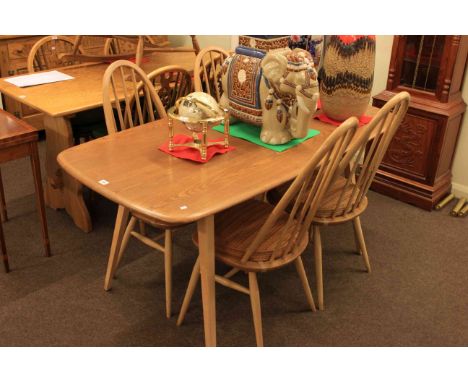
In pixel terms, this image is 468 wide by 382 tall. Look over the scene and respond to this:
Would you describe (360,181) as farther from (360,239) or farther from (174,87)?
(174,87)

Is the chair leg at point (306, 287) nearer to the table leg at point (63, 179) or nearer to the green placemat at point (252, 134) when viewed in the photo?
the green placemat at point (252, 134)

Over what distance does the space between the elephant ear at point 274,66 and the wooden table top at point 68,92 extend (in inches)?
41.3

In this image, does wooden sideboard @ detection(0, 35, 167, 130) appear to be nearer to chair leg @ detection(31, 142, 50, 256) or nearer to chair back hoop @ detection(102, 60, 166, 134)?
chair back hoop @ detection(102, 60, 166, 134)

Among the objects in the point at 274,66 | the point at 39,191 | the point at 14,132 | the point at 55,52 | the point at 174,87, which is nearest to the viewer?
the point at 274,66

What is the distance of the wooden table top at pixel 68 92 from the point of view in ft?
8.15

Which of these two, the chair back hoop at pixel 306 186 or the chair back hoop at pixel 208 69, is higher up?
the chair back hoop at pixel 208 69

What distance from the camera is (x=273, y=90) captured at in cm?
185

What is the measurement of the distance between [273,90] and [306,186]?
40cm

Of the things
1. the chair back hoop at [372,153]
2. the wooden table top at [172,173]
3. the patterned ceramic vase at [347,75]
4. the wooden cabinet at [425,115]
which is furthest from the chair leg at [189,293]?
the wooden cabinet at [425,115]

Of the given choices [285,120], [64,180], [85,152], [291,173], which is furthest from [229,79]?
[64,180]

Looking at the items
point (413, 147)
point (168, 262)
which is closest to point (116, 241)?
point (168, 262)

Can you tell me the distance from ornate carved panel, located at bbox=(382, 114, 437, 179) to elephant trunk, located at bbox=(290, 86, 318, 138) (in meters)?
1.30

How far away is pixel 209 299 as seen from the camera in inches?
68.6

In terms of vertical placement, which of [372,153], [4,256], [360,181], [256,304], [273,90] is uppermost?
[273,90]
